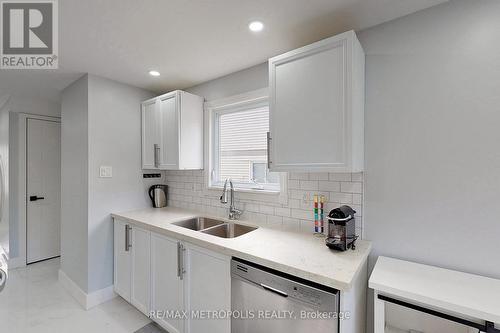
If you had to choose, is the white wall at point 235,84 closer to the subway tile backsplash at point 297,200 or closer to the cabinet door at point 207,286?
the subway tile backsplash at point 297,200

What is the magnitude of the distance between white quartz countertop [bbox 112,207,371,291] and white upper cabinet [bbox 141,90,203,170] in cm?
72

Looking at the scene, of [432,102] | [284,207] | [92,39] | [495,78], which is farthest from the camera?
[284,207]

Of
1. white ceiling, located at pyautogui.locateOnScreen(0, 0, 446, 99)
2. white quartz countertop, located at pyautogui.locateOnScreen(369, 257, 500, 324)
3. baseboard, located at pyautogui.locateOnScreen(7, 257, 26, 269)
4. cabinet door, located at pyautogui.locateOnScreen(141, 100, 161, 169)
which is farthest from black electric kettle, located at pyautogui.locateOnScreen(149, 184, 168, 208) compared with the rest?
white quartz countertop, located at pyautogui.locateOnScreen(369, 257, 500, 324)

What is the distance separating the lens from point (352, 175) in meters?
1.64

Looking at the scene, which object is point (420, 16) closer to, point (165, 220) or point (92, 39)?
point (92, 39)

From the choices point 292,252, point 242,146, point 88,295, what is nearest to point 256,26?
point 242,146

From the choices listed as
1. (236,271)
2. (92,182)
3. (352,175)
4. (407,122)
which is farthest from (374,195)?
(92,182)

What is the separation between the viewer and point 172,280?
6.11 feet

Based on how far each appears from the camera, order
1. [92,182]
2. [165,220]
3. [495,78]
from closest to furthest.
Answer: [495,78]
[165,220]
[92,182]

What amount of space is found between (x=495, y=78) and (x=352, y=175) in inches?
34.9

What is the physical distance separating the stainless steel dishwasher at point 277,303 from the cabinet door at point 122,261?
143 cm

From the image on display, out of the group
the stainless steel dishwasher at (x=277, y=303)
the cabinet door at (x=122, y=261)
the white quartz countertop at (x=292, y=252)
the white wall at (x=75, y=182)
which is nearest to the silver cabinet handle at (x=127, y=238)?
the cabinet door at (x=122, y=261)

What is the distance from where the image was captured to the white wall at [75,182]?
94.9 inches

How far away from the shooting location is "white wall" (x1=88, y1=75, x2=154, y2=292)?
2.40 m
